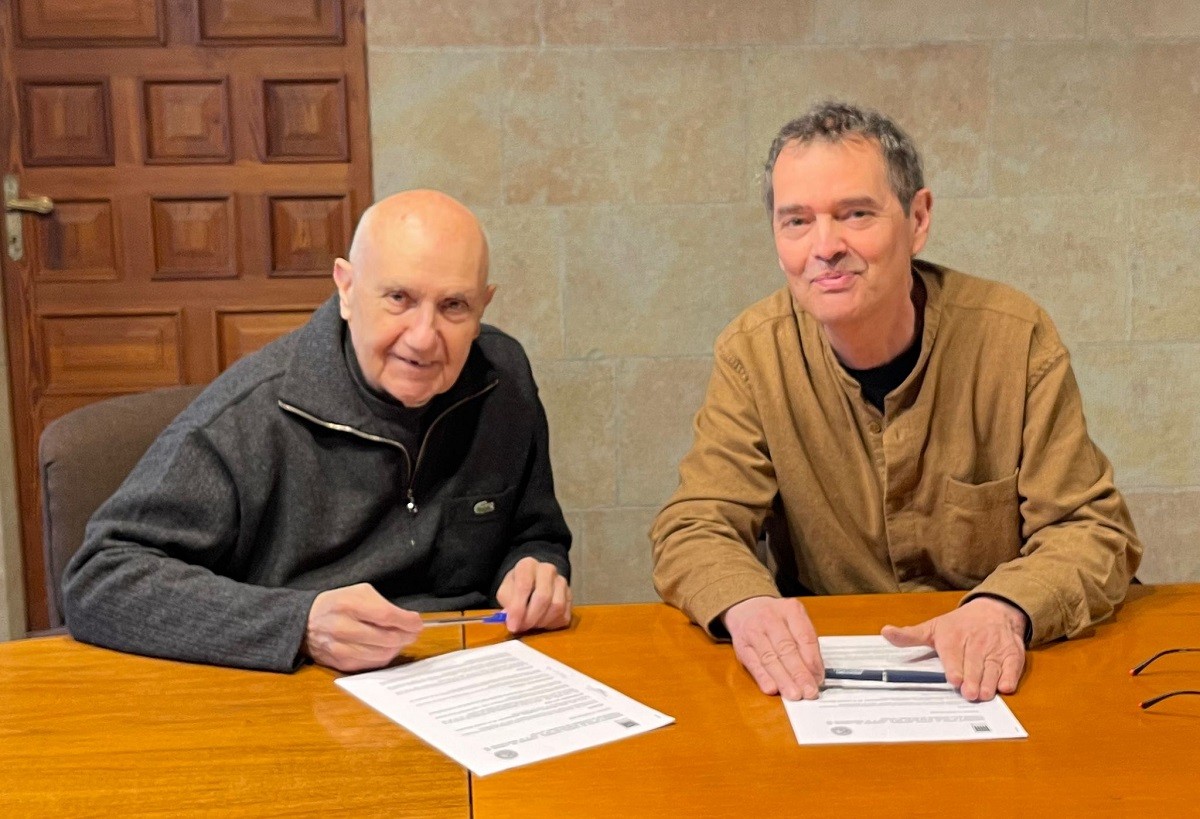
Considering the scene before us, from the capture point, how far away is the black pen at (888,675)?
1.48 metres

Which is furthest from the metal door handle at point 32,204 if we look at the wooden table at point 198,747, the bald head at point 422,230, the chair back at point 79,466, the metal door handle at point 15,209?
the wooden table at point 198,747

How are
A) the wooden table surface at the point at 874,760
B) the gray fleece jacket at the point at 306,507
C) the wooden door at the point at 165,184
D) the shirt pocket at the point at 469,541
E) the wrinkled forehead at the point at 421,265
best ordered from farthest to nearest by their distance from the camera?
the wooden door at the point at 165,184
the shirt pocket at the point at 469,541
the wrinkled forehead at the point at 421,265
the gray fleece jacket at the point at 306,507
the wooden table surface at the point at 874,760

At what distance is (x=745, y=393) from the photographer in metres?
2.09

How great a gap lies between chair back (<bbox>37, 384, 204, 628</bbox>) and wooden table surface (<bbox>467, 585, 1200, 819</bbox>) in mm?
1005

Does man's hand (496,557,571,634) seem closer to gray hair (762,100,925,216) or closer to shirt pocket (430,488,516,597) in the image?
shirt pocket (430,488,516,597)

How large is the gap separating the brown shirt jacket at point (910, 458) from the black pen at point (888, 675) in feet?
1.21

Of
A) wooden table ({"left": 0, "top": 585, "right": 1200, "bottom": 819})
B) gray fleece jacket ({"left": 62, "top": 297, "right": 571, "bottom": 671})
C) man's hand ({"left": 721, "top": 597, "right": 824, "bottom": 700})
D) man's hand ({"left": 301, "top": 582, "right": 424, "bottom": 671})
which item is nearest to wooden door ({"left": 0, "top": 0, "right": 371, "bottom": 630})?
gray fleece jacket ({"left": 62, "top": 297, "right": 571, "bottom": 671})

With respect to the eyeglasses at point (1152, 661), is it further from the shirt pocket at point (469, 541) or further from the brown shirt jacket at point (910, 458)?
the shirt pocket at point (469, 541)

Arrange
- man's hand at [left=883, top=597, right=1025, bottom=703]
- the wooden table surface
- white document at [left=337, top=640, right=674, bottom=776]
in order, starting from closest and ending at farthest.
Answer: the wooden table surface < white document at [left=337, top=640, right=674, bottom=776] < man's hand at [left=883, top=597, right=1025, bottom=703]

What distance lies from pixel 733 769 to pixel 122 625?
897 millimetres

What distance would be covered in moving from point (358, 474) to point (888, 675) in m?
0.91

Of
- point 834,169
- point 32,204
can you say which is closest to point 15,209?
point 32,204

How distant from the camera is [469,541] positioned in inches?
80.9

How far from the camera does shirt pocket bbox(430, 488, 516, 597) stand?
2.04m
